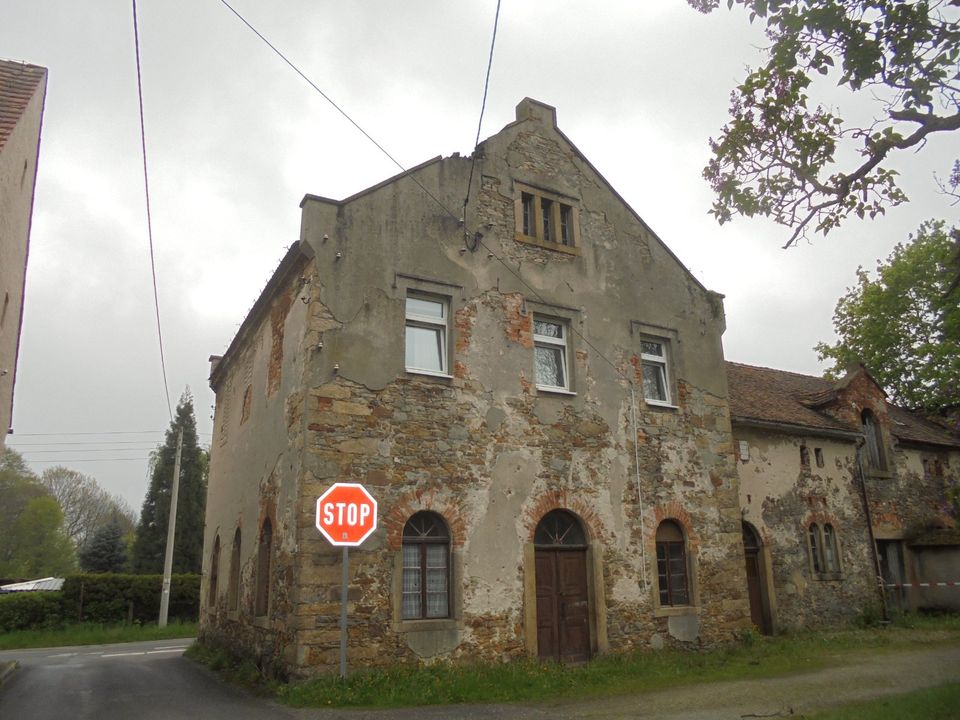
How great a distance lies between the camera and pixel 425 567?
11.6m

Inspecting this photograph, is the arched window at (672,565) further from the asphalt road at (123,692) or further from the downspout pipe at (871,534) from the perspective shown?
the downspout pipe at (871,534)

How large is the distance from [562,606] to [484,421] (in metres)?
3.50

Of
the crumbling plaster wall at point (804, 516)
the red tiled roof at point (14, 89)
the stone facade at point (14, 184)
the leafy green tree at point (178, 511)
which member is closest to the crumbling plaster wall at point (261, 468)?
the stone facade at point (14, 184)

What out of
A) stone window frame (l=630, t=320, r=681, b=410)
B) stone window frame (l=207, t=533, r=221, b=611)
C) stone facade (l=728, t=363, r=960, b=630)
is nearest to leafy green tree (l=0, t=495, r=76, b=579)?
stone window frame (l=207, t=533, r=221, b=611)

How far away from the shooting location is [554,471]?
A: 13141 millimetres

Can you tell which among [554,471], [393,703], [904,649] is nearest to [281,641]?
[393,703]

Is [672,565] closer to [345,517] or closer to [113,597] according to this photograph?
[345,517]

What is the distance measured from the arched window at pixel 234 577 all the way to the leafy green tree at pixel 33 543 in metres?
47.1

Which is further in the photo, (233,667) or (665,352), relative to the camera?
(665,352)

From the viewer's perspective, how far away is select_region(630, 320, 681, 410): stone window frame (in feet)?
49.3

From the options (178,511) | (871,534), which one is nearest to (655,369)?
(871,534)

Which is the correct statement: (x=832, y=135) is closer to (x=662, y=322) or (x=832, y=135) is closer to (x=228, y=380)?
(x=662, y=322)

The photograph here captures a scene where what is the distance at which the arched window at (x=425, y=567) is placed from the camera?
11391 mm

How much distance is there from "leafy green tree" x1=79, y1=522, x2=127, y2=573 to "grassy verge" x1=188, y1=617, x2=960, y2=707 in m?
25.4
